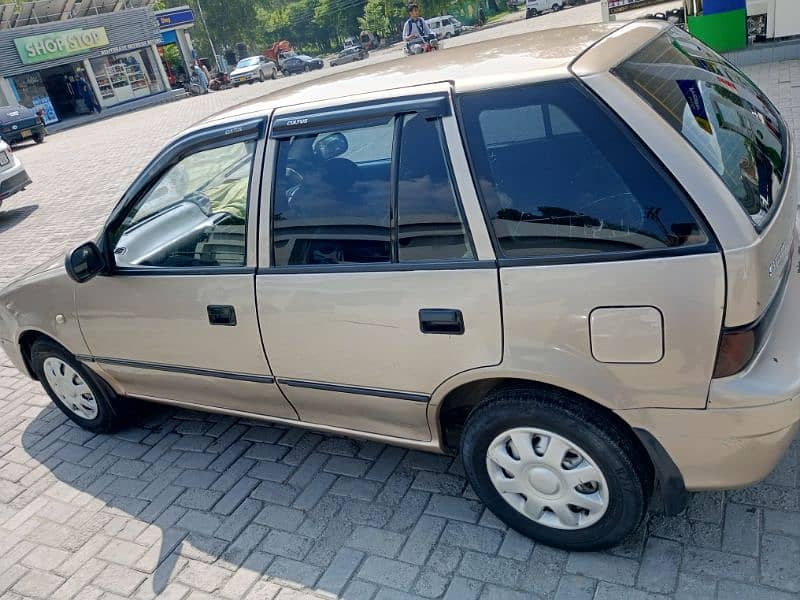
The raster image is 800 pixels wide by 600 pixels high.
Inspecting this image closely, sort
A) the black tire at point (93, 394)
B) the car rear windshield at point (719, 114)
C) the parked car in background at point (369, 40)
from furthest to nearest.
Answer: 1. the parked car in background at point (369, 40)
2. the black tire at point (93, 394)
3. the car rear windshield at point (719, 114)

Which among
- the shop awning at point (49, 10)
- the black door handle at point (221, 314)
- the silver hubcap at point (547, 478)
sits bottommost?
the silver hubcap at point (547, 478)

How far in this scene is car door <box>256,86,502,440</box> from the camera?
2465mm

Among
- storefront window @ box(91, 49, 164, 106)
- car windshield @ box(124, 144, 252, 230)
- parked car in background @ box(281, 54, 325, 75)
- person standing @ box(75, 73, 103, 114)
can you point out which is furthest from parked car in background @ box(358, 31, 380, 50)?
car windshield @ box(124, 144, 252, 230)

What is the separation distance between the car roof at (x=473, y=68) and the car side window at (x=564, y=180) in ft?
0.35

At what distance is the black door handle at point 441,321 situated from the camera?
247cm

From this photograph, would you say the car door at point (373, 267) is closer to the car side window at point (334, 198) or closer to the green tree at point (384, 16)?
the car side window at point (334, 198)

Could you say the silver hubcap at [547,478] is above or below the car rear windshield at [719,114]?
below

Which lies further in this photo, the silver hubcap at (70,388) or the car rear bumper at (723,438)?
the silver hubcap at (70,388)

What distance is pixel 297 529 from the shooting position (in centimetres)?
310

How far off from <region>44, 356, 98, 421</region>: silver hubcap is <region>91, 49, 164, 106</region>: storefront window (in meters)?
37.6

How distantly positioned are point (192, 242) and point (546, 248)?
5.92 feet

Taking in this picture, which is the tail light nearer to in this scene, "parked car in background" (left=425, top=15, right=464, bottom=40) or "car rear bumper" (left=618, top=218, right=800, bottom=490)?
"car rear bumper" (left=618, top=218, right=800, bottom=490)

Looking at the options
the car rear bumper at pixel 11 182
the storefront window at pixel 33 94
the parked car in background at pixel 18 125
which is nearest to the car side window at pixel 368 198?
the car rear bumper at pixel 11 182

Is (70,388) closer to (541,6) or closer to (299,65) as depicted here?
(299,65)
